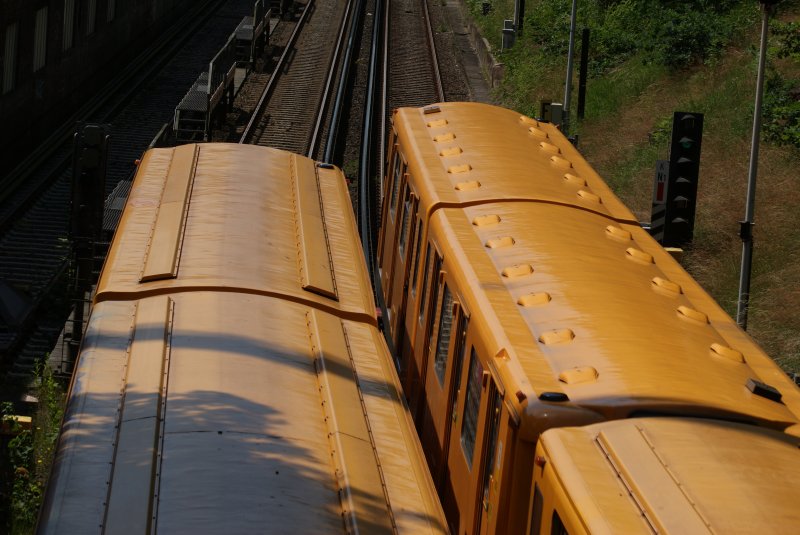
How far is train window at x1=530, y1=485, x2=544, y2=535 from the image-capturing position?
620 cm

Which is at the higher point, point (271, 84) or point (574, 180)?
point (271, 84)

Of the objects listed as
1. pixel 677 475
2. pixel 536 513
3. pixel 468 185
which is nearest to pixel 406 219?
pixel 468 185

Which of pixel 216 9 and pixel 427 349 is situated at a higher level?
pixel 216 9

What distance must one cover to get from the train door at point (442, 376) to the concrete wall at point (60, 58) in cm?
1574

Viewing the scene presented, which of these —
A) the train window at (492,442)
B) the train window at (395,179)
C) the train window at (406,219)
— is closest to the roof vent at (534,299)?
the train window at (492,442)

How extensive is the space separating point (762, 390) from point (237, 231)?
4265mm

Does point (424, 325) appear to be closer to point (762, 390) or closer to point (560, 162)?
point (560, 162)

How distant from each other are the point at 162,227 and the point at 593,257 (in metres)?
3.29

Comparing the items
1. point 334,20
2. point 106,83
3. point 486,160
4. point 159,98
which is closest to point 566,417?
point 486,160

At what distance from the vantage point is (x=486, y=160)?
36.0 feet

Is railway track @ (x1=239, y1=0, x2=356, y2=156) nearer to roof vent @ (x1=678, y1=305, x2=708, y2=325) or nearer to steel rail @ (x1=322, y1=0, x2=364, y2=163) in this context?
steel rail @ (x1=322, y1=0, x2=364, y2=163)

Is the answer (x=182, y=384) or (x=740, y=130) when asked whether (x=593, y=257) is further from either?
(x=740, y=130)

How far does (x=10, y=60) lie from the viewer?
23.7 m

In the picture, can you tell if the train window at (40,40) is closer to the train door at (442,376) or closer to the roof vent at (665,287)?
the train door at (442,376)
